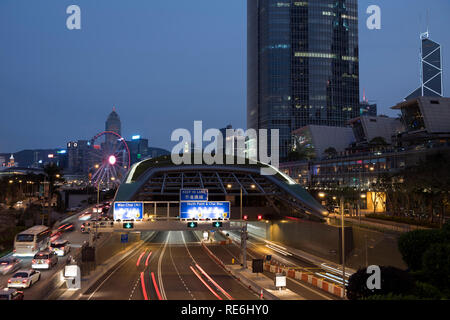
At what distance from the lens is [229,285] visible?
113 feet

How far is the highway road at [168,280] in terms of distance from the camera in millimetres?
29531

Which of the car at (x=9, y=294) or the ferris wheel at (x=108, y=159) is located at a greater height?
the ferris wheel at (x=108, y=159)

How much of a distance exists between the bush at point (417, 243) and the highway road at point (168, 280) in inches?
490

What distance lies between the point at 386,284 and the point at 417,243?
5.35 metres

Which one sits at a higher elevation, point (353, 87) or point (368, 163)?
point (353, 87)

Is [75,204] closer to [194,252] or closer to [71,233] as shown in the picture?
[71,233]

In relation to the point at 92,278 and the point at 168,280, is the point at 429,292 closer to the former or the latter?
the point at 168,280

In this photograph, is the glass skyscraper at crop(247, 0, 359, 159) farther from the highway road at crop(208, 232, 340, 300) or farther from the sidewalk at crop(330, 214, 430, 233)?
the sidewalk at crop(330, 214, 430, 233)

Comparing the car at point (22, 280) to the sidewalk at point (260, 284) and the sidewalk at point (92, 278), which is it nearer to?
the sidewalk at point (92, 278)

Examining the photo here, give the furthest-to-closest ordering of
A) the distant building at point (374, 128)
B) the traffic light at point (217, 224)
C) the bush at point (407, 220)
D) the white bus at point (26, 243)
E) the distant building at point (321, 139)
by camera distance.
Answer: the distant building at point (321, 139)
the distant building at point (374, 128)
the white bus at point (26, 243)
the bush at point (407, 220)
the traffic light at point (217, 224)

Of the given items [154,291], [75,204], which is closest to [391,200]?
[154,291]

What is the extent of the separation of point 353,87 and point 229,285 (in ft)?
593

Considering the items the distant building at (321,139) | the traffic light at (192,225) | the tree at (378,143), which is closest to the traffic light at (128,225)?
the traffic light at (192,225)
